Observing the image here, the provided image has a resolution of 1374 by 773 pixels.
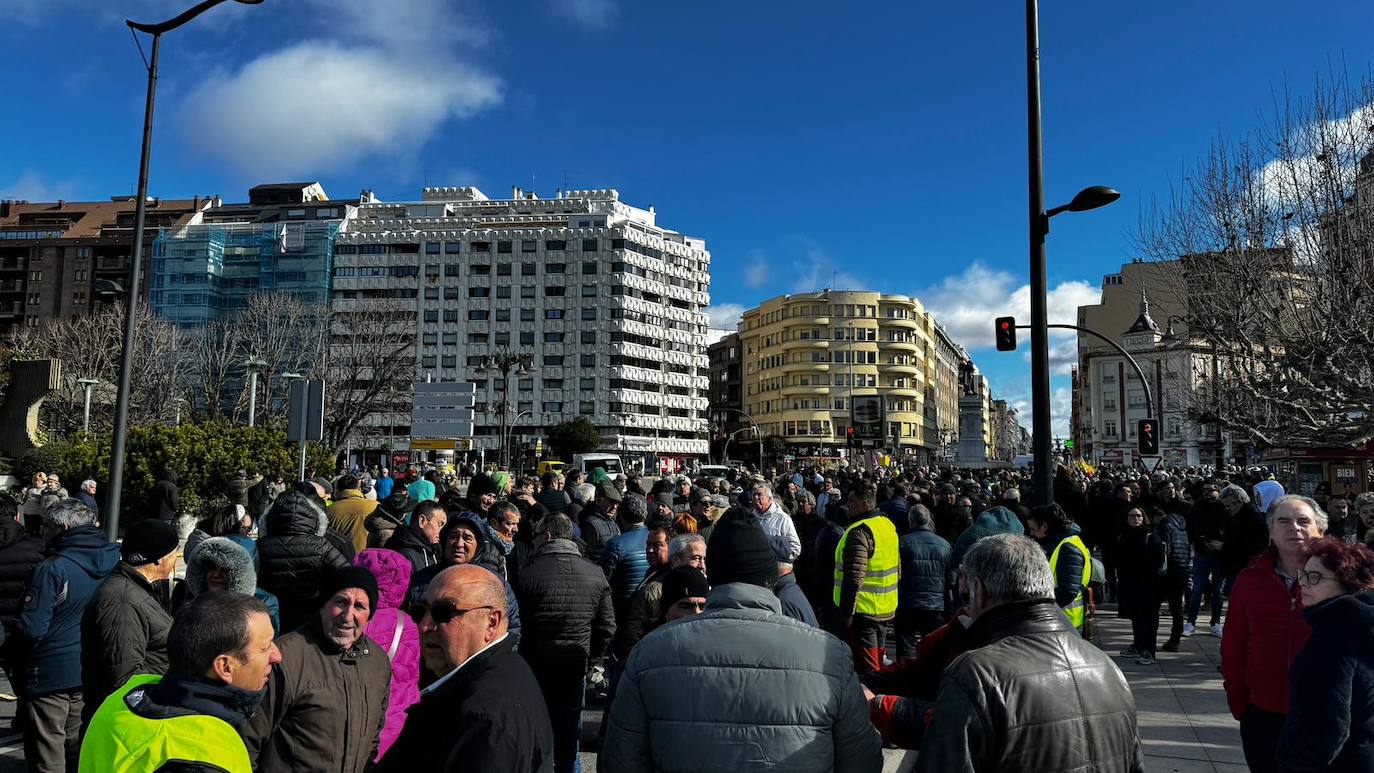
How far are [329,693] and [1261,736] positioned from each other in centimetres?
405

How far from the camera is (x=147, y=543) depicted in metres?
4.31

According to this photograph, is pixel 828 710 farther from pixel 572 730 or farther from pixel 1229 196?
pixel 1229 196

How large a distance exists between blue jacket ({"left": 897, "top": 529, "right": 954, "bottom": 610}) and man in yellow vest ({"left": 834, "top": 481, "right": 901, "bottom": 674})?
752mm

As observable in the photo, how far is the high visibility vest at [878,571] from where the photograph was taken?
6699 mm

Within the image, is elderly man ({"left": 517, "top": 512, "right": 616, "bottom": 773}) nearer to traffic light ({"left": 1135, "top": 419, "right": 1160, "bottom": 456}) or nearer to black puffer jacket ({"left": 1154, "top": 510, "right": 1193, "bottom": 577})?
black puffer jacket ({"left": 1154, "top": 510, "right": 1193, "bottom": 577})

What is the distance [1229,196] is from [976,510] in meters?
10.1

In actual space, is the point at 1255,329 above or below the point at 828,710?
above

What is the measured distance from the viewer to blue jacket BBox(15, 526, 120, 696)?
15.6 feet

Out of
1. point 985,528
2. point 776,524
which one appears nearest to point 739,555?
point 776,524

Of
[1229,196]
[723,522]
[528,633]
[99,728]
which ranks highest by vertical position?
[1229,196]

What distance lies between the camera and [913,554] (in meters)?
7.70

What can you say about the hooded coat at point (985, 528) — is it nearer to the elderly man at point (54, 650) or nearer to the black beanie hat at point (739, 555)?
the black beanie hat at point (739, 555)

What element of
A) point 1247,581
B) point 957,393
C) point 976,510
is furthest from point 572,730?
point 957,393

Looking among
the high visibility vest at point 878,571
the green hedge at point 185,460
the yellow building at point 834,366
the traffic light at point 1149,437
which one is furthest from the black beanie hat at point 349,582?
the yellow building at point 834,366
